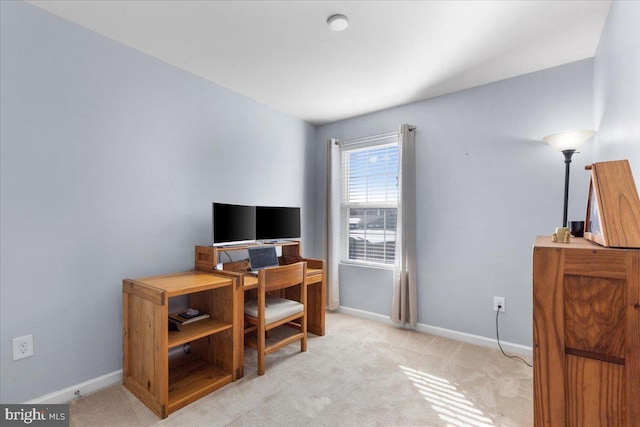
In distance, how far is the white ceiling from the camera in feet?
5.76

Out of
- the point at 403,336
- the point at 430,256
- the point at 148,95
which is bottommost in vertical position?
the point at 403,336

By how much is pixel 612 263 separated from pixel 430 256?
2369 millimetres

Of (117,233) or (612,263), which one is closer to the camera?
(612,263)

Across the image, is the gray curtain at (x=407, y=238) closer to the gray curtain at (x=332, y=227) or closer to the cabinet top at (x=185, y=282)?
the gray curtain at (x=332, y=227)

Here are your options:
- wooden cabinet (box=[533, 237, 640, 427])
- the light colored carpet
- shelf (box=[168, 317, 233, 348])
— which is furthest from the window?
wooden cabinet (box=[533, 237, 640, 427])

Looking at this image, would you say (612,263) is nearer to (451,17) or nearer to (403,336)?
(451,17)

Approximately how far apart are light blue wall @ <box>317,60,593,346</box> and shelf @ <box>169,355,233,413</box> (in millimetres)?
1890

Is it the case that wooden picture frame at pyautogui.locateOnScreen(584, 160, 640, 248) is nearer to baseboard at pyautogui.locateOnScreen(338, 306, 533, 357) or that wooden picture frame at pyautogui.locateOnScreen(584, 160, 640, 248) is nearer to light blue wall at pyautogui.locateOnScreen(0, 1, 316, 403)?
baseboard at pyautogui.locateOnScreen(338, 306, 533, 357)

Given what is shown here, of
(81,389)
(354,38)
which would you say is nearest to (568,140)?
(354,38)

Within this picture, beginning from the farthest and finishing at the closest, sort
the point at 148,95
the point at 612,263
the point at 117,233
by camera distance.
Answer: the point at 148,95
the point at 117,233
the point at 612,263

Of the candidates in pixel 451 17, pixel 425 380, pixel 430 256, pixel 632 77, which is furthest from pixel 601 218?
pixel 430 256

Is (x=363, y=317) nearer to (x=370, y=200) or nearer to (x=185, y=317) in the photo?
(x=370, y=200)

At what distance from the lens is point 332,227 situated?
11.8 ft

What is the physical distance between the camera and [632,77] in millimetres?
1265
